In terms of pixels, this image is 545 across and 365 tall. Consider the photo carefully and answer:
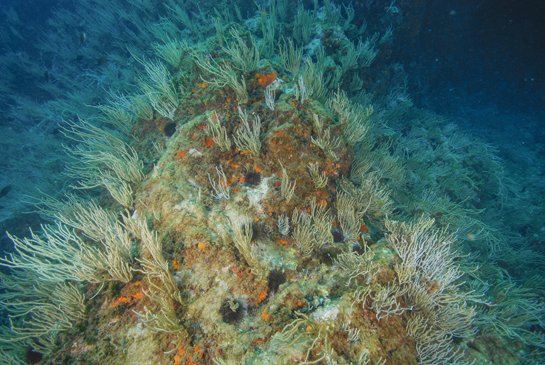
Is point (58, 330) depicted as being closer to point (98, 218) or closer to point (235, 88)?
point (98, 218)

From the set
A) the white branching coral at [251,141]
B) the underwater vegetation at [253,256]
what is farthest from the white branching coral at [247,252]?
the white branching coral at [251,141]

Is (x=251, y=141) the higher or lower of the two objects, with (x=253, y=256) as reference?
higher

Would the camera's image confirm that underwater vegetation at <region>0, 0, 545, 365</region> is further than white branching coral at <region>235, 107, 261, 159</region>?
No

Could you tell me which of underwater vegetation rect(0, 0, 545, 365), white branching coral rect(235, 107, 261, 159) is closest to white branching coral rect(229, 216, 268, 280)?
underwater vegetation rect(0, 0, 545, 365)

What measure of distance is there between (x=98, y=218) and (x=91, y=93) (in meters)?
8.95

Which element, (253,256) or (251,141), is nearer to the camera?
(253,256)

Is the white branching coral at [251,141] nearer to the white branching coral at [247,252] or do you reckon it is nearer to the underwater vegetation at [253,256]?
the underwater vegetation at [253,256]

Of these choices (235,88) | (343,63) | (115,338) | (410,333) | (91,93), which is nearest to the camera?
(115,338)

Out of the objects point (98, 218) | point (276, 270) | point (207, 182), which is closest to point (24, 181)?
point (98, 218)

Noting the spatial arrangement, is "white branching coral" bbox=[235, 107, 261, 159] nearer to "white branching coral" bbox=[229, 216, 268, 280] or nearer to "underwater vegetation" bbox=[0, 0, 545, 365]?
"underwater vegetation" bbox=[0, 0, 545, 365]

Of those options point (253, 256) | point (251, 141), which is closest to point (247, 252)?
point (253, 256)

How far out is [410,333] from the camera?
2447mm

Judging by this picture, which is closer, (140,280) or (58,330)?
(58,330)

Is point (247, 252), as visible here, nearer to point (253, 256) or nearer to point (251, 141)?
point (253, 256)
